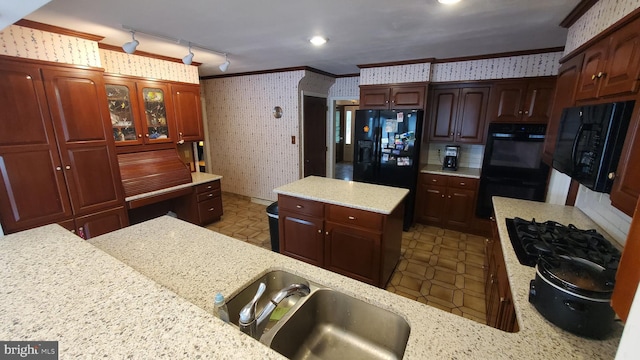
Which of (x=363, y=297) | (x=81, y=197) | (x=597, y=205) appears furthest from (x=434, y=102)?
(x=81, y=197)

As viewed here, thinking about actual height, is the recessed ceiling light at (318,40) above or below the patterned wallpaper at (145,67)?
above

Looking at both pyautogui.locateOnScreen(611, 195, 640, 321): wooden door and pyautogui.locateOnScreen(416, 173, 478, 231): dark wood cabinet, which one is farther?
pyautogui.locateOnScreen(416, 173, 478, 231): dark wood cabinet

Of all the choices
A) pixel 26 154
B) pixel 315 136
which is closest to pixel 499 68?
pixel 315 136

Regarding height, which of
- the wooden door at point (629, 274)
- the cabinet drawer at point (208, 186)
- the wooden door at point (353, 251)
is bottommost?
the wooden door at point (353, 251)

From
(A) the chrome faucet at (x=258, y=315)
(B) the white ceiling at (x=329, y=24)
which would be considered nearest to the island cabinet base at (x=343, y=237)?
(A) the chrome faucet at (x=258, y=315)

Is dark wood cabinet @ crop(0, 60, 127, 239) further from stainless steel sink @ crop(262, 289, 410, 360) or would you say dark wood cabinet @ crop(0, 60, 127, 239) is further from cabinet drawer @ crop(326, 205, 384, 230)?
stainless steel sink @ crop(262, 289, 410, 360)

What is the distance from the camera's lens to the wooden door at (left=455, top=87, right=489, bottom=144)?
3232mm

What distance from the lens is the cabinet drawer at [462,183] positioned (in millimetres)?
3305

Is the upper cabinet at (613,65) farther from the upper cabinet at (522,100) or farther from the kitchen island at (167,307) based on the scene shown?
the upper cabinet at (522,100)

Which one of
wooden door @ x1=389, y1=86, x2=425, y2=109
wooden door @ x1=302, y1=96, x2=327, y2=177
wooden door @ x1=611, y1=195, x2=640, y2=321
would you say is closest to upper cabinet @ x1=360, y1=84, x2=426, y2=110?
wooden door @ x1=389, y1=86, x2=425, y2=109

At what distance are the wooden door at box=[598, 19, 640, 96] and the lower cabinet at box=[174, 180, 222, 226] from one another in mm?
3878

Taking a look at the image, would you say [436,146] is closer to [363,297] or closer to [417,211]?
[417,211]

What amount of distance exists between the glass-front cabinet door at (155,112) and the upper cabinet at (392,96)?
2.68m

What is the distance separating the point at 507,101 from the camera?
3.09m
